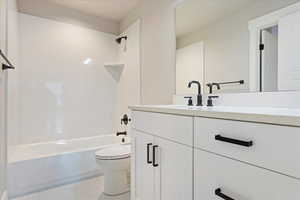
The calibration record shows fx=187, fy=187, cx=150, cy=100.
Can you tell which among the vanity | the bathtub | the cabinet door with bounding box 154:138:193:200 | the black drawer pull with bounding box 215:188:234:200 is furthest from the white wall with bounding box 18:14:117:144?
the black drawer pull with bounding box 215:188:234:200

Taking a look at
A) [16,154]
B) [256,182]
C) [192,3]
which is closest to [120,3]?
[192,3]

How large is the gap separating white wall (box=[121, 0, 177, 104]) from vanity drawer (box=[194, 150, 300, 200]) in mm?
1177

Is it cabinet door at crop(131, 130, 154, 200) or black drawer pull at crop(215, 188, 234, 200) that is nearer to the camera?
black drawer pull at crop(215, 188, 234, 200)

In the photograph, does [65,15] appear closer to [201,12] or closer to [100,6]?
[100,6]

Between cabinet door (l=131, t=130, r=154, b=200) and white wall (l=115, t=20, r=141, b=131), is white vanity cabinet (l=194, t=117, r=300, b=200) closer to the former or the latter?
cabinet door (l=131, t=130, r=154, b=200)

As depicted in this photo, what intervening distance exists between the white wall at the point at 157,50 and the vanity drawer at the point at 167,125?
2.22 feet

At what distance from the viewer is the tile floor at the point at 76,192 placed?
2.00 metres

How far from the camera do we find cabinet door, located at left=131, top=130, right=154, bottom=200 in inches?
50.0

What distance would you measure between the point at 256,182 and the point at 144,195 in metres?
0.90

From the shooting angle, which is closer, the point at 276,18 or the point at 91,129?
the point at 276,18

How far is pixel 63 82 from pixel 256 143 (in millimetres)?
2732

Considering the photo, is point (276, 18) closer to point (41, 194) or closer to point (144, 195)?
point (144, 195)

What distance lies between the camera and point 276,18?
44.1 inches

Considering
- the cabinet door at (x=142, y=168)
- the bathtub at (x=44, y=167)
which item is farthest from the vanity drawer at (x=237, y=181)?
the bathtub at (x=44, y=167)
